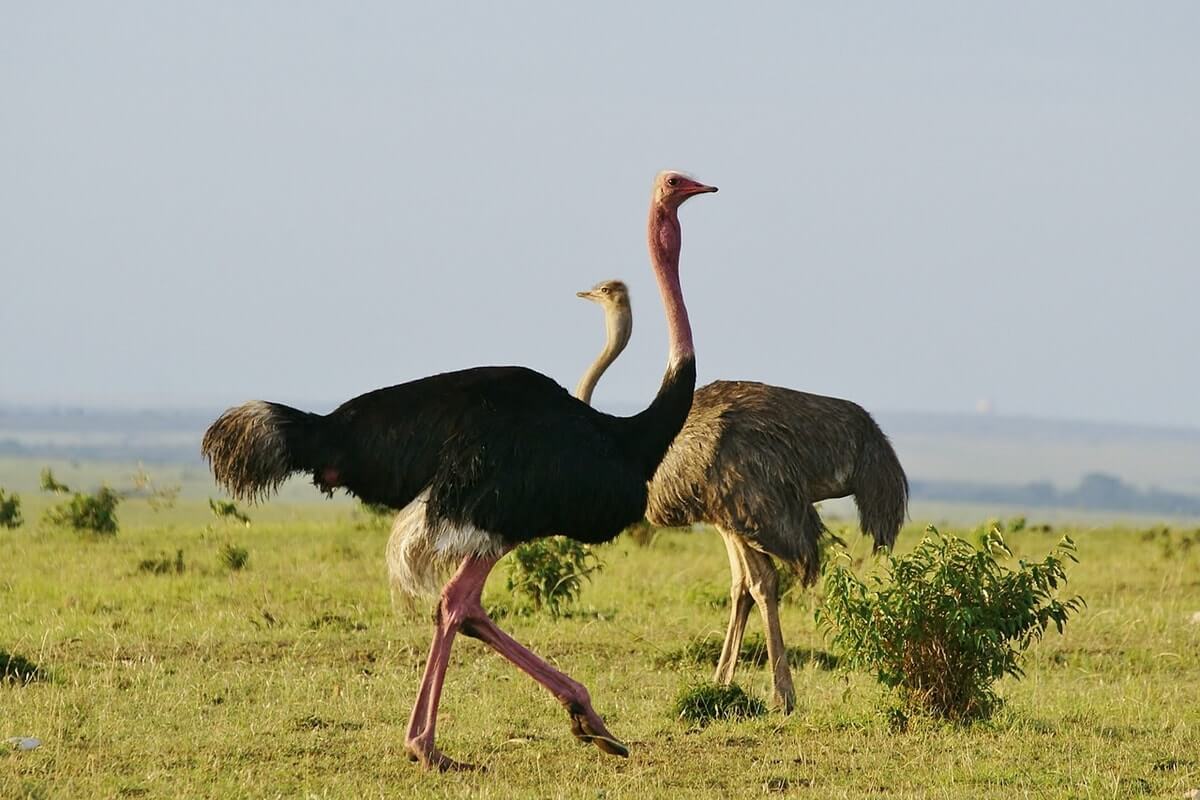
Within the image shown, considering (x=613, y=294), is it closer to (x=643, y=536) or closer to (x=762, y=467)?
(x=762, y=467)

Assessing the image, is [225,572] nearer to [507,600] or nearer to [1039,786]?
[507,600]

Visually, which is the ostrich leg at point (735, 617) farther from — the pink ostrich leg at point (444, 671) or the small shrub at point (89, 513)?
the small shrub at point (89, 513)

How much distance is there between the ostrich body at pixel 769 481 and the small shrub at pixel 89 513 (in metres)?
7.31

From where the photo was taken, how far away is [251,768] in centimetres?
700

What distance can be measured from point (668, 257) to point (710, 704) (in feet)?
6.16

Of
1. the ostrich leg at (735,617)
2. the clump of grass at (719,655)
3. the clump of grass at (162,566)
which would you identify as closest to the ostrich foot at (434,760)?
the ostrich leg at (735,617)

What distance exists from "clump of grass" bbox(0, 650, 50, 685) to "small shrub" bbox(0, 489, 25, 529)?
7.51 m

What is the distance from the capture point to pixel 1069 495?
159625 millimetres

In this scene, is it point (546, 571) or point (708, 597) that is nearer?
point (546, 571)

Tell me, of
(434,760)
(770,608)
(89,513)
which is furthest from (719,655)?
(89,513)

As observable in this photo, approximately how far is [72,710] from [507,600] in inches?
173

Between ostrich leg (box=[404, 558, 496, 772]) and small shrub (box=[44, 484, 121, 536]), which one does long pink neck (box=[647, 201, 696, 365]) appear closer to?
ostrich leg (box=[404, 558, 496, 772])

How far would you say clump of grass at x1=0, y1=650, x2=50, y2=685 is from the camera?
28.3 feet

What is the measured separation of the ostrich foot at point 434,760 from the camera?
7.05 meters
